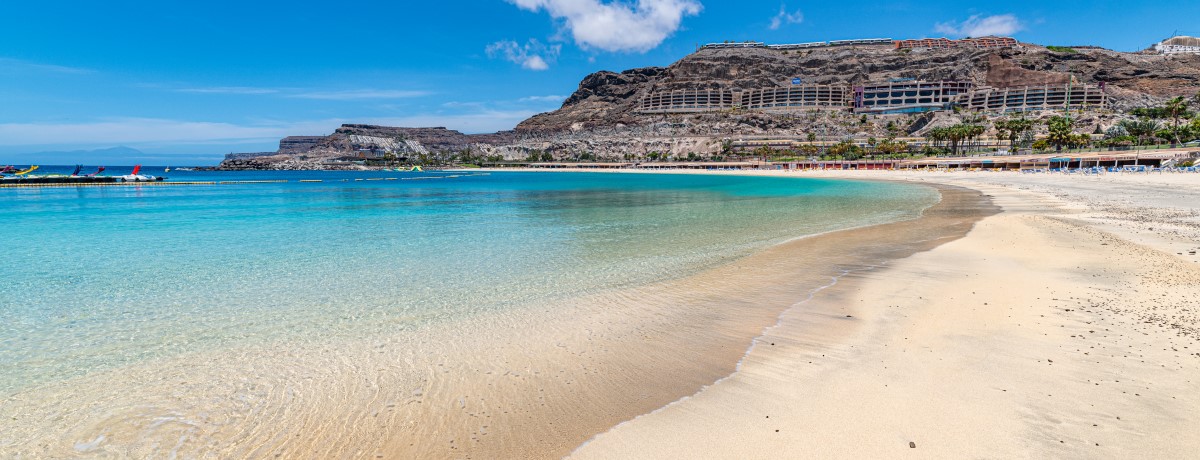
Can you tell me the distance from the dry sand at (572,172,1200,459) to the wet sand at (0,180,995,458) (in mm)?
436

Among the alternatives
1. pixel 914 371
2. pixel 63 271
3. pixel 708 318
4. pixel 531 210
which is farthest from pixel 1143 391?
pixel 531 210

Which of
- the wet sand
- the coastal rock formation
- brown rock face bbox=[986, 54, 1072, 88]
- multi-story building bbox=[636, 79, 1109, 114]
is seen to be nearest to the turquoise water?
the wet sand

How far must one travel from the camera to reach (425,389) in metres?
6.00

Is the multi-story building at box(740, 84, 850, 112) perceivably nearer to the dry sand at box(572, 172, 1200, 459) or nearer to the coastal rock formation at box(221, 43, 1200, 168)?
the coastal rock formation at box(221, 43, 1200, 168)

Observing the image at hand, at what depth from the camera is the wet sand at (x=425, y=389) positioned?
4.89m

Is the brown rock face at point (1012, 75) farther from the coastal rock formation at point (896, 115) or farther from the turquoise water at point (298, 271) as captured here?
the turquoise water at point (298, 271)

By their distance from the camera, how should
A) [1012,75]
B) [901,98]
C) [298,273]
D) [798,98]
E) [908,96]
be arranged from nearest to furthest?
1. [298,273]
2. [908,96]
3. [901,98]
4. [1012,75]
5. [798,98]

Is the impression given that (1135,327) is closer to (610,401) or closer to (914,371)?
(914,371)

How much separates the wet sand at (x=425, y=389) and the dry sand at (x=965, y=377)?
436 millimetres

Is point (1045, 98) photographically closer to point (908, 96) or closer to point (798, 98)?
point (908, 96)

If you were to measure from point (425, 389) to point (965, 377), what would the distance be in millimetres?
5539

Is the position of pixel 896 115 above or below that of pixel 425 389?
above

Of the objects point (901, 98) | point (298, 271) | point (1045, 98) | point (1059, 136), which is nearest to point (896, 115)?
point (901, 98)

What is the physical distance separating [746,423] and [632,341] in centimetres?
268
